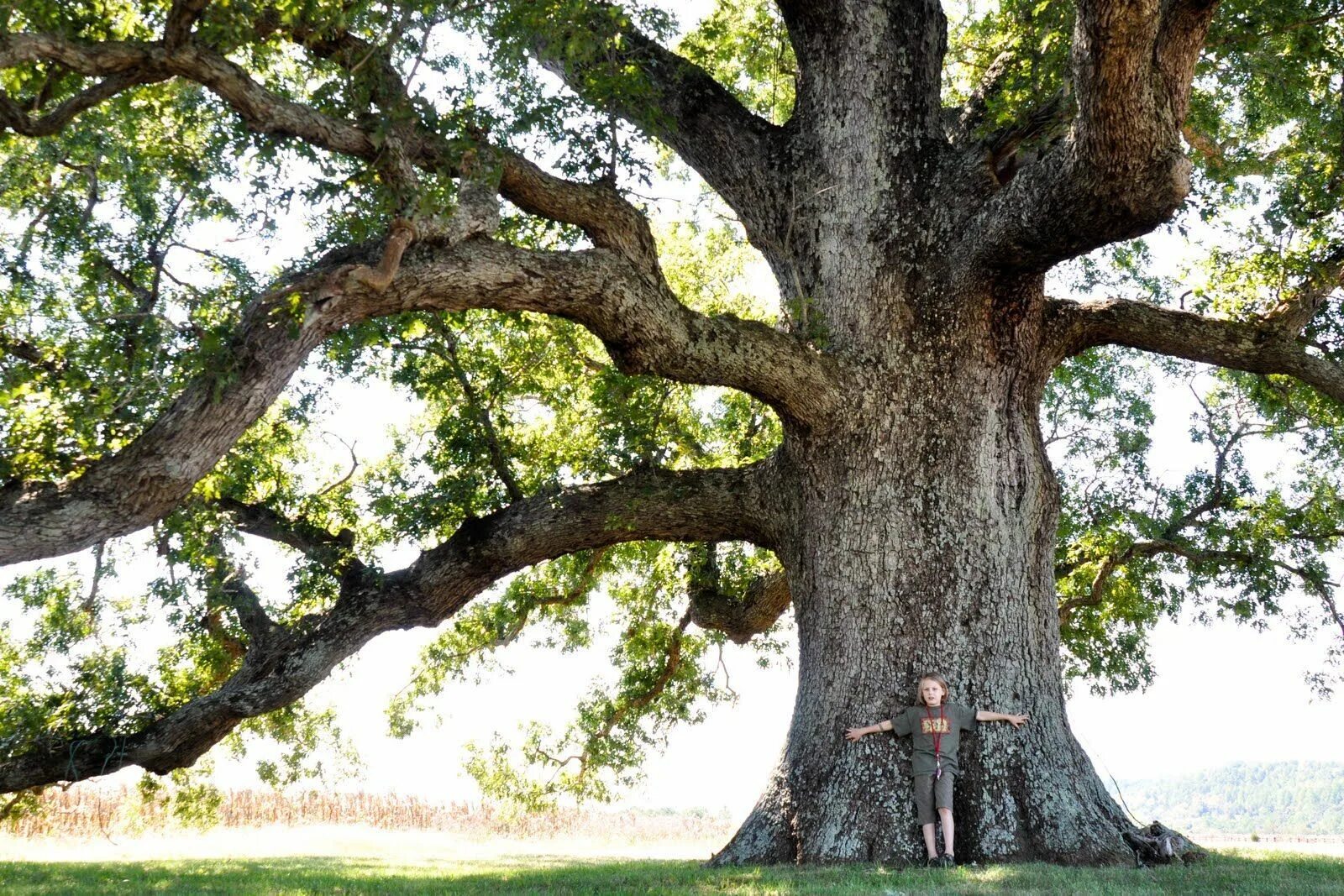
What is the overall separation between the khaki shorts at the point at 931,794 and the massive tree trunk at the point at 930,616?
0.28ft

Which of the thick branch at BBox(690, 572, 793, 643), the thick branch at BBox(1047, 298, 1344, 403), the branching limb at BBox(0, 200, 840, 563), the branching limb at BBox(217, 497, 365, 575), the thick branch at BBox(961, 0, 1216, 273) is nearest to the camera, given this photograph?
the branching limb at BBox(0, 200, 840, 563)

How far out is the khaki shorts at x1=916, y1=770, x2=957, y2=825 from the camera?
7.55 metres

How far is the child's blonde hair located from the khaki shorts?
514 millimetres

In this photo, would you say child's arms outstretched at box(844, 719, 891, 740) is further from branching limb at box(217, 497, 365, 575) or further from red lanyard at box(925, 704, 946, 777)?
branching limb at box(217, 497, 365, 575)

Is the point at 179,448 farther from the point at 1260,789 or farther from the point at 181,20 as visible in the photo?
the point at 1260,789

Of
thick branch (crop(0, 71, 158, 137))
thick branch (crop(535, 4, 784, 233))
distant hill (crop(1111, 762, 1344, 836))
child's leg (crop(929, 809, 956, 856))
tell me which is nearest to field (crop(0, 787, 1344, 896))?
child's leg (crop(929, 809, 956, 856))

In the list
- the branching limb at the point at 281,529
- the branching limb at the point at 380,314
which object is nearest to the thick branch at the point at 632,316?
the branching limb at the point at 380,314

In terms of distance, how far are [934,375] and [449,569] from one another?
4450 millimetres

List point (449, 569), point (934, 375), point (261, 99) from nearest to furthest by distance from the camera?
point (261, 99) → point (934, 375) → point (449, 569)

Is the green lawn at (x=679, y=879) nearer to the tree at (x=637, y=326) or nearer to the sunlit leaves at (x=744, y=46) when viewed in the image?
the tree at (x=637, y=326)

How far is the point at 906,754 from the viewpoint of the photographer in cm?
781

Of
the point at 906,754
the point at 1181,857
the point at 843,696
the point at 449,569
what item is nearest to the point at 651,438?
the point at 449,569

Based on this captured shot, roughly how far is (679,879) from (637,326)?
12.4 ft

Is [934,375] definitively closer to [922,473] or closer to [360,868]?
[922,473]
